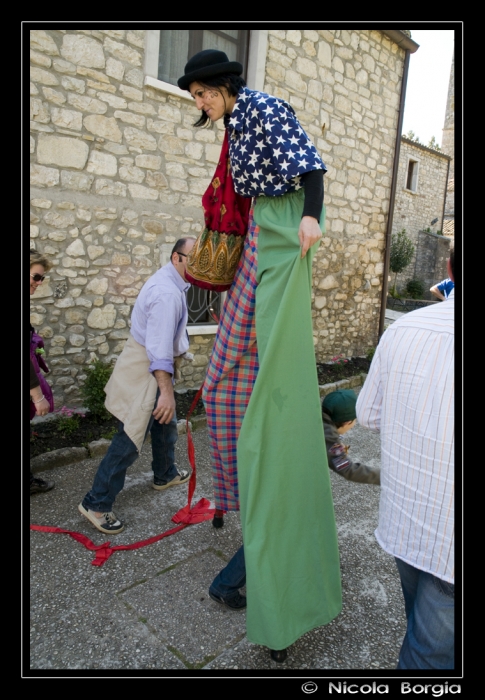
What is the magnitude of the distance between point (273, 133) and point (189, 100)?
3956mm

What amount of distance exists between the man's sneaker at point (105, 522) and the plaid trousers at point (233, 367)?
3.16 feet

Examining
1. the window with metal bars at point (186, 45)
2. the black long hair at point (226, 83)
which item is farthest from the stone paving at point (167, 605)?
the window with metal bars at point (186, 45)

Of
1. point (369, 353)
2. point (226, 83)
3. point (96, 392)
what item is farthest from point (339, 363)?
point (226, 83)

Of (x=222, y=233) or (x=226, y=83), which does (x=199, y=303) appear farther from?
(x=226, y=83)

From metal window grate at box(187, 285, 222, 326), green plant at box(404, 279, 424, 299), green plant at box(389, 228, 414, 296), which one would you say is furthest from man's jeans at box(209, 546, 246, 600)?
green plant at box(404, 279, 424, 299)

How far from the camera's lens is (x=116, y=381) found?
9.36 ft

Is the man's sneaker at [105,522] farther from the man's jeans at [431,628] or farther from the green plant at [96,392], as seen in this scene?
the man's jeans at [431,628]

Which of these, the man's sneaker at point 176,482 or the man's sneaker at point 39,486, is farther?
the man's sneaker at point 176,482

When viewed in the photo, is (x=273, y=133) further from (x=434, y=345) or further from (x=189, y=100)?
(x=189, y=100)

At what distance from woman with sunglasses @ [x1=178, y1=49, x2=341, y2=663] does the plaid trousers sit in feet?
0.32

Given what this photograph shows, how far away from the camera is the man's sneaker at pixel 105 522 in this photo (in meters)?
2.84

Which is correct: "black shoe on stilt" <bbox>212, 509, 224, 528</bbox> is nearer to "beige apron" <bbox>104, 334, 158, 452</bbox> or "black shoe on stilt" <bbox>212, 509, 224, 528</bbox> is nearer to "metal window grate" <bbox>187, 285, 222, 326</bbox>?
"beige apron" <bbox>104, 334, 158, 452</bbox>

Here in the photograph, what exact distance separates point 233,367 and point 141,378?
90 cm

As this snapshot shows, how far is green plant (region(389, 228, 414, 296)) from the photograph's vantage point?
20.9 metres
